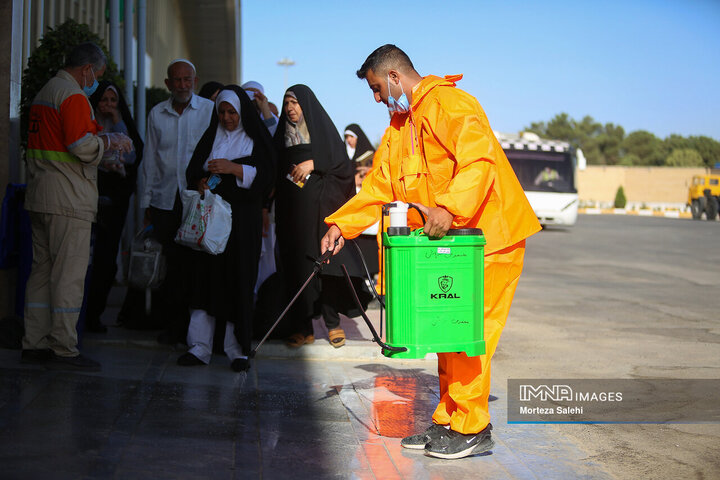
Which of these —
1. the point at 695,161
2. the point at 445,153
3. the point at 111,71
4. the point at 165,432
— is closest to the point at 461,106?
the point at 445,153

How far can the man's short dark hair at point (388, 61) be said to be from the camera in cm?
411

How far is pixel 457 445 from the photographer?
155 inches

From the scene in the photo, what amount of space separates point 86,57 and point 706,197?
38504 millimetres

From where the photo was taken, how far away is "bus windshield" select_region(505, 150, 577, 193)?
26.3m

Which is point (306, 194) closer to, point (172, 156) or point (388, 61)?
point (172, 156)

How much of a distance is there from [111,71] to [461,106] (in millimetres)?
4721

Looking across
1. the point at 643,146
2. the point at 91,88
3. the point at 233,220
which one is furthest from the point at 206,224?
the point at 643,146

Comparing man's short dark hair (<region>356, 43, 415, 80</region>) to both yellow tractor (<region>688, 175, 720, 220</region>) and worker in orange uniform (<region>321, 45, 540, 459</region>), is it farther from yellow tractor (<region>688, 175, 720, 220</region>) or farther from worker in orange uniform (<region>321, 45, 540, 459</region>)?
yellow tractor (<region>688, 175, 720, 220</region>)

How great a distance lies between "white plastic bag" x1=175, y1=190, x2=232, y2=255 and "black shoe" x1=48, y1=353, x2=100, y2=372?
1002 mm

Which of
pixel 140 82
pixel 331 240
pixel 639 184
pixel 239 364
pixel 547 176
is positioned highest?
pixel 639 184

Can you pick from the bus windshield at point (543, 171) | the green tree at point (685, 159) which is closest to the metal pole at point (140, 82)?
the bus windshield at point (543, 171)

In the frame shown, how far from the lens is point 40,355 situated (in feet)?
18.1

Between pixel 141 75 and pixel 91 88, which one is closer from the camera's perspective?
pixel 91 88

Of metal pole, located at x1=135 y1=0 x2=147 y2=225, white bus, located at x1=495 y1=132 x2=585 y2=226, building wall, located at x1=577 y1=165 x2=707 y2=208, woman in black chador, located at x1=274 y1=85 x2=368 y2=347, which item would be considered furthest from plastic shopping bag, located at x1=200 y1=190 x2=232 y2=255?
building wall, located at x1=577 y1=165 x2=707 y2=208
